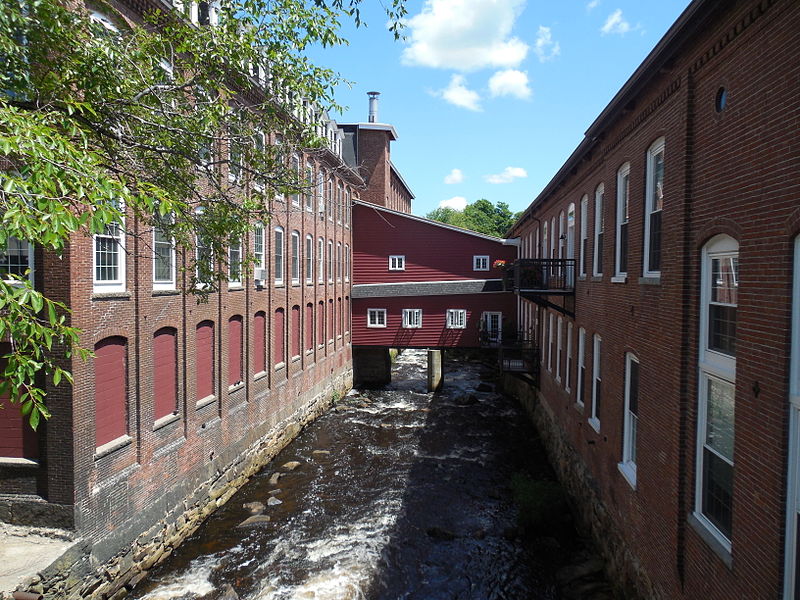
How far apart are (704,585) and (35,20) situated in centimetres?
980

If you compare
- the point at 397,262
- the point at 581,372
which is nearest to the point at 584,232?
the point at 581,372

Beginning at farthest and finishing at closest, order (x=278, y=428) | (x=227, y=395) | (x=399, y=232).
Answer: (x=399, y=232) → (x=278, y=428) → (x=227, y=395)

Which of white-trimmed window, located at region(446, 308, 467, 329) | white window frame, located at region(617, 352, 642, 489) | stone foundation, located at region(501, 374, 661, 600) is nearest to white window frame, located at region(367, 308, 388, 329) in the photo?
white-trimmed window, located at region(446, 308, 467, 329)

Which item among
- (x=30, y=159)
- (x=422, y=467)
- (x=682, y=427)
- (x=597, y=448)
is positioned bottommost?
(x=422, y=467)

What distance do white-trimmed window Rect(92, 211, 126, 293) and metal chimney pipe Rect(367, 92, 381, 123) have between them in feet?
108

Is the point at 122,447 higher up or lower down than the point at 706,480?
lower down

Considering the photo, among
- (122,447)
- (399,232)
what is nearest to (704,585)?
(122,447)

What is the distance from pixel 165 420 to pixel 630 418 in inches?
371

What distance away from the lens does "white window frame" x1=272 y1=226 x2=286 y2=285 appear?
18953mm

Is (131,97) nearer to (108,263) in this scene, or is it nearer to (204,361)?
(108,263)

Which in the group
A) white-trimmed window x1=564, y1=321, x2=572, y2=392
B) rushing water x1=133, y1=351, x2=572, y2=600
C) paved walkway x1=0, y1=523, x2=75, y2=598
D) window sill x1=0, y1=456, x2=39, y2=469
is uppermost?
white-trimmed window x1=564, y1=321, x2=572, y2=392

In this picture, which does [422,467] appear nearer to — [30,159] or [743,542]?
[743,542]

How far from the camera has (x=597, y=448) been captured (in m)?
10.8

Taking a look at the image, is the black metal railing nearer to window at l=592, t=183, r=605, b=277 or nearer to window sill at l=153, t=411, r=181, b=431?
window at l=592, t=183, r=605, b=277
